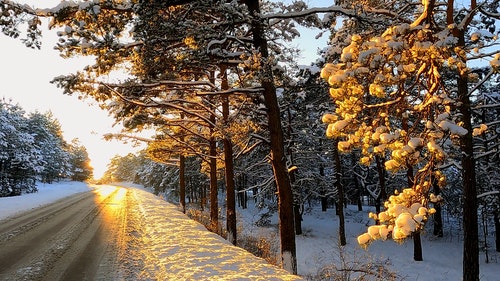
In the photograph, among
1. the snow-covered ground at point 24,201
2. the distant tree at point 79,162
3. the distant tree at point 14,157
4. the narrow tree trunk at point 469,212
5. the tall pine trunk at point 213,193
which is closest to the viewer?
the narrow tree trunk at point 469,212

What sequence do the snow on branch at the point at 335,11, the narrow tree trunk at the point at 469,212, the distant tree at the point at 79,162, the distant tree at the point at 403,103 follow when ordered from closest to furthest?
the distant tree at the point at 403,103 < the snow on branch at the point at 335,11 < the narrow tree trunk at the point at 469,212 < the distant tree at the point at 79,162

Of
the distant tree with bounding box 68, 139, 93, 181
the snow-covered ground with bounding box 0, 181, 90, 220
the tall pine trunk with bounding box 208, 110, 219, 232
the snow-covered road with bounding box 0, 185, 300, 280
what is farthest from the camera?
the distant tree with bounding box 68, 139, 93, 181

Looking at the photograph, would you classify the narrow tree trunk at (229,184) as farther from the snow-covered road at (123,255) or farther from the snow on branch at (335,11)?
the snow on branch at (335,11)

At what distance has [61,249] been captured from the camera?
8148mm

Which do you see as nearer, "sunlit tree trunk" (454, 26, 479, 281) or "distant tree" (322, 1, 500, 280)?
"distant tree" (322, 1, 500, 280)

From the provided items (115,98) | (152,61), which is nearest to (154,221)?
(115,98)

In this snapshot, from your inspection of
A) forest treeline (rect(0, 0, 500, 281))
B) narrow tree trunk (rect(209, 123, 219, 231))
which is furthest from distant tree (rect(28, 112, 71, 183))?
forest treeline (rect(0, 0, 500, 281))

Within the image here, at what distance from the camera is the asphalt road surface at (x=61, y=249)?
20.2 ft

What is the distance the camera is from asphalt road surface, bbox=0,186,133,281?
243 inches

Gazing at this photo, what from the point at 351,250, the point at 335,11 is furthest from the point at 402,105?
the point at 351,250

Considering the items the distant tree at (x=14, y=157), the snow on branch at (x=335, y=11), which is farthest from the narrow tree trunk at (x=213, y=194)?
the distant tree at (x=14, y=157)

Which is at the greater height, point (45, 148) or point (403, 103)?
point (45, 148)

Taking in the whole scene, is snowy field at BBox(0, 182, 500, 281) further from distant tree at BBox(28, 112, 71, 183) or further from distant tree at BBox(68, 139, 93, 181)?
distant tree at BBox(68, 139, 93, 181)

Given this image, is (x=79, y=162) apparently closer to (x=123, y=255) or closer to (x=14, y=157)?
(x=14, y=157)
